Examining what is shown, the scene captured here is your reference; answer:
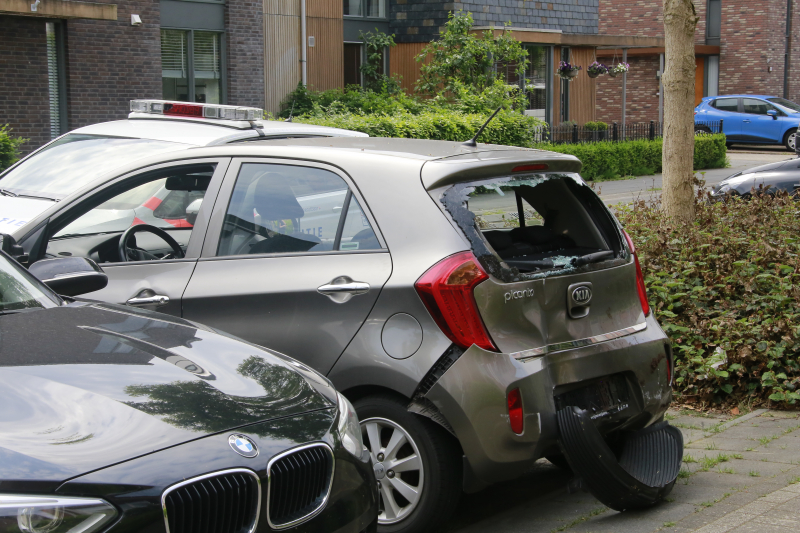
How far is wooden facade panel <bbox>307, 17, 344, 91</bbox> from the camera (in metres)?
21.7

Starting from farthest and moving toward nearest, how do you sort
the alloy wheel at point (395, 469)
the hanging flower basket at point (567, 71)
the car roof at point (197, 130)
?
the hanging flower basket at point (567, 71)
the car roof at point (197, 130)
the alloy wheel at point (395, 469)

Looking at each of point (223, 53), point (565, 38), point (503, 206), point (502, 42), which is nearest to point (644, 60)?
point (565, 38)

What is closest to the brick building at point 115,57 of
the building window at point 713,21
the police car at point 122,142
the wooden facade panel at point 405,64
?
the wooden facade panel at point 405,64

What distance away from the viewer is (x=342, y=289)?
12.8 feet

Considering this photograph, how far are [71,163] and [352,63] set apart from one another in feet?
51.5

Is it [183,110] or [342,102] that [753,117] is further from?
[183,110]

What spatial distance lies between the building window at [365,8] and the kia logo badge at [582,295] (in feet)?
66.2

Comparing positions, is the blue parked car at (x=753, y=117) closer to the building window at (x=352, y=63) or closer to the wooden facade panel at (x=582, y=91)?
the wooden facade panel at (x=582, y=91)

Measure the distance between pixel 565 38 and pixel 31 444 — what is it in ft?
84.7

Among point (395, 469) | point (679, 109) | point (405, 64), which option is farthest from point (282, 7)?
point (395, 469)

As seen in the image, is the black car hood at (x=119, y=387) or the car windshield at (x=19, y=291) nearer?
the black car hood at (x=119, y=387)

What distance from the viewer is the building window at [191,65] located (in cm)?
1919

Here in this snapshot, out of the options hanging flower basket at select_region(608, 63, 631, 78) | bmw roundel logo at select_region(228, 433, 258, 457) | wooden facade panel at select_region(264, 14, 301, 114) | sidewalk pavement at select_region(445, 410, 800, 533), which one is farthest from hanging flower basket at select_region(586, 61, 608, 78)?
bmw roundel logo at select_region(228, 433, 258, 457)

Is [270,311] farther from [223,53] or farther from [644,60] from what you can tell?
[644,60]
